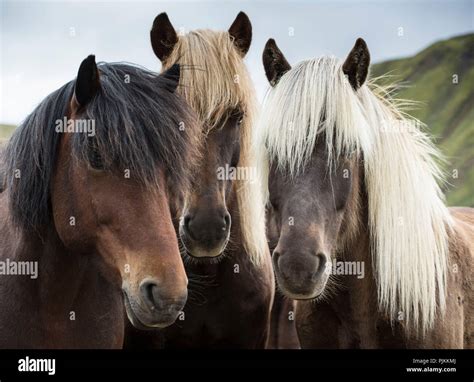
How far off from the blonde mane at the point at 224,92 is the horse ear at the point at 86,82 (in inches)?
38.6

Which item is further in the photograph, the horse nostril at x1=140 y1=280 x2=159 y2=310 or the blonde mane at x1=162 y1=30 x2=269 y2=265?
the blonde mane at x1=162 y1=30 x2=269 y2=265

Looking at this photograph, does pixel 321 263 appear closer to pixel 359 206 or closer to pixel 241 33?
pixel 359 206

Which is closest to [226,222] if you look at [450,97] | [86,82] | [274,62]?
[274,62]

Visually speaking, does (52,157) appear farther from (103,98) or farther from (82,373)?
(82,373)

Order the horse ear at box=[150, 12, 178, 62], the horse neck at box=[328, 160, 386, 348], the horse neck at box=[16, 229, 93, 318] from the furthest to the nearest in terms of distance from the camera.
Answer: the horse ear at box=[150, 12, 178, 62], the horse neck at box=[328, 160, 386, 348], the horse neck at box=[16, 229, 93, 318]

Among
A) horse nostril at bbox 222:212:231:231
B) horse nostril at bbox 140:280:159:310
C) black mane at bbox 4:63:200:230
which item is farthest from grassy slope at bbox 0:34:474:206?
horse nostril at bbox 140:280:159:310

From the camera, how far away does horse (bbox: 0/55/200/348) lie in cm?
333

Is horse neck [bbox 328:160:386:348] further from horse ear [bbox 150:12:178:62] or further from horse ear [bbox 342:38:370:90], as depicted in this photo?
horse ear [bbox 150:12:178:62]

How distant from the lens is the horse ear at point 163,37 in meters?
4.89

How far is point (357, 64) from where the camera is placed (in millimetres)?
4242

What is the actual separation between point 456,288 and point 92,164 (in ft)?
7.94

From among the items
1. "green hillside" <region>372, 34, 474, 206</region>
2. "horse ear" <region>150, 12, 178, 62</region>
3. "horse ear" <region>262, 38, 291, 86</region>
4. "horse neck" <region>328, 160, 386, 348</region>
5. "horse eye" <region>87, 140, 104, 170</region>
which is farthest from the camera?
"green hillside" <region>372, 34, 474, 206</region>

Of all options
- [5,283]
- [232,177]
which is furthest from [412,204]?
[5,283]

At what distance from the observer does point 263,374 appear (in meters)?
4.16
